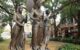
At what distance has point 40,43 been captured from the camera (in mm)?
9906

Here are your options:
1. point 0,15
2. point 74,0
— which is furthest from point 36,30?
point 0,15

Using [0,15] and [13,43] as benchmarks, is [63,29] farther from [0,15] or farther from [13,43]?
[13,43]

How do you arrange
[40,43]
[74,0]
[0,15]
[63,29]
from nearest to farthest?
[40,43] → [74,0] → [0,15] → [63,29]

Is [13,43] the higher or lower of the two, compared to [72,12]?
lower

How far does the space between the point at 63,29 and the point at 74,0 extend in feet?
56.4

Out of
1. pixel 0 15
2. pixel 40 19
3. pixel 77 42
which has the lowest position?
pixel 77 42

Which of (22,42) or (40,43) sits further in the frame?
(22,42)

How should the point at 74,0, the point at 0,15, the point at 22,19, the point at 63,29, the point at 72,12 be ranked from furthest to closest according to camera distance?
the point at 63,29 → the point at 72,12 → the point at 0,15 → the point at 74,0 → the point at 22,19

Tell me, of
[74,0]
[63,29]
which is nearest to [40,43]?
[74,0]

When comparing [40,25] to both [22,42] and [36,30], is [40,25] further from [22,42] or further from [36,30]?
[22,42]

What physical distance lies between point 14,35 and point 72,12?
11068mm

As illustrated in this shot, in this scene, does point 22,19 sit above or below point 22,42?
above

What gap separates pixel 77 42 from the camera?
2184 cm

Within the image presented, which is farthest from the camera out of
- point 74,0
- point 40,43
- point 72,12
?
point 72,12
